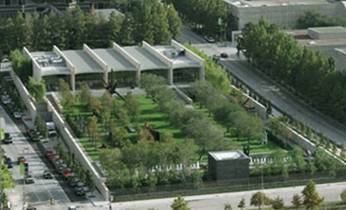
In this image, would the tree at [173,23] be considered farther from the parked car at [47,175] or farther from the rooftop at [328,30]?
the parked car at [47,175]

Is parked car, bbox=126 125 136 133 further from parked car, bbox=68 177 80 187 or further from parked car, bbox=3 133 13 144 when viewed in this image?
parked car, bbox=68 177 80 187

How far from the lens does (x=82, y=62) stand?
186ft

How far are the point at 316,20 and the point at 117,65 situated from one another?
1730cm

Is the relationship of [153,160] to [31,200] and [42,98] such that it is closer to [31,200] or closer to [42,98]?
[31,200]

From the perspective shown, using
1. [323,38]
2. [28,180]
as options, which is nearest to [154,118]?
[28,180]

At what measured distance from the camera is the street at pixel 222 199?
39531 millimetres

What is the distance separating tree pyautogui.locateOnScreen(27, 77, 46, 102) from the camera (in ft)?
170

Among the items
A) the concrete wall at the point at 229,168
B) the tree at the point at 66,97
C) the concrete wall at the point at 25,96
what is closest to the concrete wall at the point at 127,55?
the tree at the point at 66,97

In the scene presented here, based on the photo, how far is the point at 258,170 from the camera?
4234 cm

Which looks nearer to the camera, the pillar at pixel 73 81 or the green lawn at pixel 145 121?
the green lawn at pixel 145 121

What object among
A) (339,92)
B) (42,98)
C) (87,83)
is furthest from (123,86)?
(339,92)

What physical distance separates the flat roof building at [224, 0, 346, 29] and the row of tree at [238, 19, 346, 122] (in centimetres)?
430

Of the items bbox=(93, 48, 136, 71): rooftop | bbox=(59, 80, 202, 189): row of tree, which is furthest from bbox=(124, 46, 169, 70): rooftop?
bbox=(59, 80, 202, 189): row of tree

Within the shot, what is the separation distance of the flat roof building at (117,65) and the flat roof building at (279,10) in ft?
34.6
